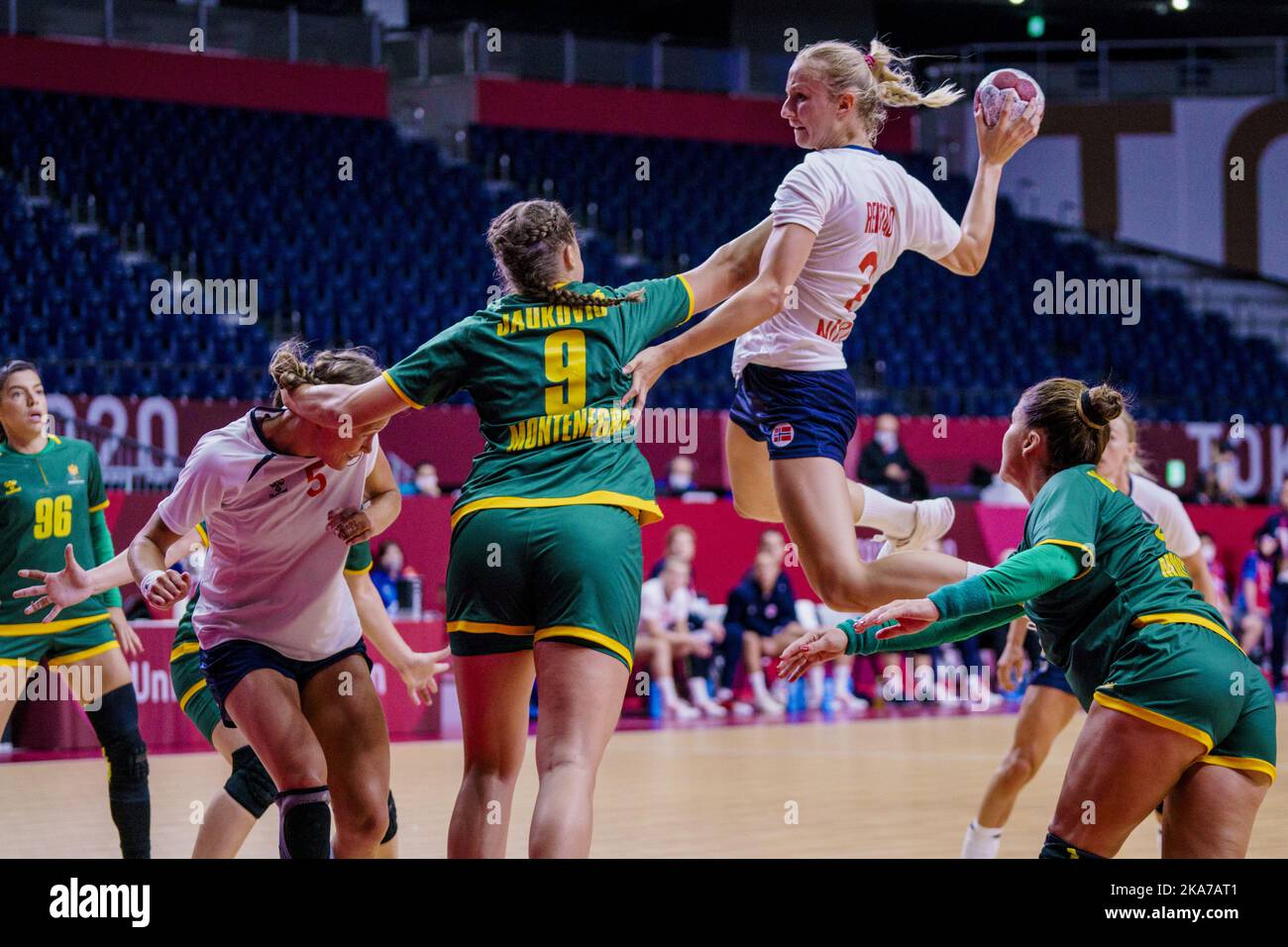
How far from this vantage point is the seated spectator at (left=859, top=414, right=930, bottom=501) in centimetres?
1417

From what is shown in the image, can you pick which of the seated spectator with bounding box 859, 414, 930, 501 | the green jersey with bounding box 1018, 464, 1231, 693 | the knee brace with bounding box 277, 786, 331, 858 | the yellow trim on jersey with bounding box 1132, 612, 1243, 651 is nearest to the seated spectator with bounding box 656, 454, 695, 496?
the seated spectator with bounding box 859, 414, 930, 501

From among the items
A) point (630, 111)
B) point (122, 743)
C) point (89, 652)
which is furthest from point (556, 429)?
point (630, 111)

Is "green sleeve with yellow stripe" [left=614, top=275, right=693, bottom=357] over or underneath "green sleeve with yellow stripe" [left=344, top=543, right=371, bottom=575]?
over

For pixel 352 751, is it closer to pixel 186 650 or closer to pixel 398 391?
pixel 186 650

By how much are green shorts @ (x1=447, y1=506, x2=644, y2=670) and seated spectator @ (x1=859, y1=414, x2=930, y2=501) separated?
34.1 feet

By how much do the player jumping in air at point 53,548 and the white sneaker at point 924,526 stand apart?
2826mm

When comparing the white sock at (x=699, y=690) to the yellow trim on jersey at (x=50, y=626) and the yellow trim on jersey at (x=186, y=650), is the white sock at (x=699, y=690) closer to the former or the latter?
the yellow trim on jersey at (x=50, y=626)

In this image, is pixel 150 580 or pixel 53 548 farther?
pixel 53 548

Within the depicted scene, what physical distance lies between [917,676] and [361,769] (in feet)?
33.7

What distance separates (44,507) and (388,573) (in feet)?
19.3

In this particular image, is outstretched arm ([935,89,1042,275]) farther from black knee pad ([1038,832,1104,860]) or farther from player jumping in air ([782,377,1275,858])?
black knee pad ([1038,832,1104,860])

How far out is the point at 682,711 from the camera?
1284 centimetres
